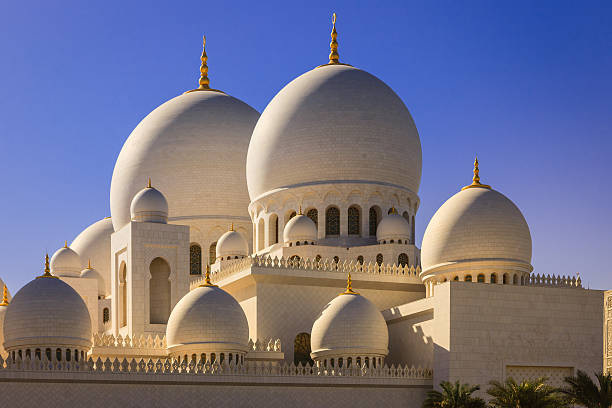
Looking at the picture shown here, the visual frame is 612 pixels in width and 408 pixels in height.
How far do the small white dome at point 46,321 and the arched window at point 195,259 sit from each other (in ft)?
39.9

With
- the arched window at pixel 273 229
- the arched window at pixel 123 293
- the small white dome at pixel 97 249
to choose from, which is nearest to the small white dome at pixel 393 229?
the arched window at pixel 273 229

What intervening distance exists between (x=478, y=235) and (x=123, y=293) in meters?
12.0

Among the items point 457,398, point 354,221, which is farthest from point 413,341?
point 354,221

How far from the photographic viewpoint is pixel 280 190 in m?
35.9

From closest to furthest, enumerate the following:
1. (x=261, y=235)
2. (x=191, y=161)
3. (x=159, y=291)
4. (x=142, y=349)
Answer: (x=142, y=349) < (x=159, y=291) < (x=261, y=235) < (x=191, y=161)

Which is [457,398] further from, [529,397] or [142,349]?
[142,349]

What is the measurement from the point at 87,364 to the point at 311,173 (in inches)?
509

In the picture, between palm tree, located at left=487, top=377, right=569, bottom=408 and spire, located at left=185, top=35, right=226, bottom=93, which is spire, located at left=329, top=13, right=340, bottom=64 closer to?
spire, located at left=185, top=35, right=226, bottom=93

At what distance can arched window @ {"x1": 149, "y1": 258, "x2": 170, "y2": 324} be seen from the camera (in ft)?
109

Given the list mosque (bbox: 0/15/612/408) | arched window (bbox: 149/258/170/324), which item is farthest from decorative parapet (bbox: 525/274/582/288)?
arched window (bbox: 149/258/170/324)

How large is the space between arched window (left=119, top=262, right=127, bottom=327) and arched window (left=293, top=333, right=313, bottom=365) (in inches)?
231

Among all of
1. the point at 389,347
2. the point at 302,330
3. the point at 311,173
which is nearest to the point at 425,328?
the point at 389,347

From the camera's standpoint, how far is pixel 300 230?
111ft

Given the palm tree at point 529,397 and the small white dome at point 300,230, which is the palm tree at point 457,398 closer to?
the palm tree at point 529,397
